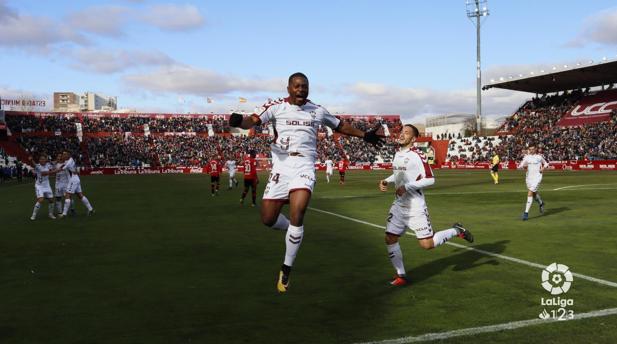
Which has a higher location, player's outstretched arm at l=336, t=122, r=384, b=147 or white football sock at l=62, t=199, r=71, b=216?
player's outstretched arm at l=336, t=122, r=384, b=147

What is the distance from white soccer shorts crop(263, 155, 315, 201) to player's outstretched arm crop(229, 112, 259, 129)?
0.63 m

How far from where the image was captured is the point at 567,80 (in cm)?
6506

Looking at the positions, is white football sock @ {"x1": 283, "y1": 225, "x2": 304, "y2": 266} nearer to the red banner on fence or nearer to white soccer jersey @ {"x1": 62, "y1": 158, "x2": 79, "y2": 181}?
white soccer jersey @ {"x1": 62, "y1": 158, "x2": 79, "y2": 181}

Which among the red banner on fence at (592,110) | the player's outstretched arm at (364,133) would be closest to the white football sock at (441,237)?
the player's outstretched arm at (364,133)

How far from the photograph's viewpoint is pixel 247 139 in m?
78.1

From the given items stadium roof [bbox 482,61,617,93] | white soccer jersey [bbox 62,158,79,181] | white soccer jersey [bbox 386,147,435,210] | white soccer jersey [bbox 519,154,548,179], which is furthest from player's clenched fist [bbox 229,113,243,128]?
stadium roof [bbox 482,61,617,93]

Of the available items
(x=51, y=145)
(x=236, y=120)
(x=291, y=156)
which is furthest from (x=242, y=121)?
(x=51, y=145)

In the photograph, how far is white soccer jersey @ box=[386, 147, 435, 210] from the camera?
23.7 feet

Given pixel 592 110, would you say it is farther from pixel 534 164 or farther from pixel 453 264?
pixel 453 264

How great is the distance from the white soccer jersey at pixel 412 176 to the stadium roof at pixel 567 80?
56810 millimetres

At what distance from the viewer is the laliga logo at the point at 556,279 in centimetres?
658

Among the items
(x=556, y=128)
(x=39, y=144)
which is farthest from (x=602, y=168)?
(x=39, y=144)

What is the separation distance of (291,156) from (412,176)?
5.81 feet

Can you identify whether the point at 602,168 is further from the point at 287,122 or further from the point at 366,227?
the point at 287,122
